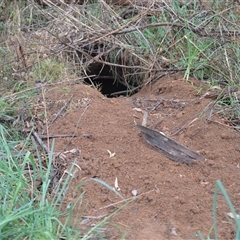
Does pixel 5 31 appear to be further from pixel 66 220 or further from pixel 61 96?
pixel 66 220

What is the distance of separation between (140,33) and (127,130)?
1076 mm

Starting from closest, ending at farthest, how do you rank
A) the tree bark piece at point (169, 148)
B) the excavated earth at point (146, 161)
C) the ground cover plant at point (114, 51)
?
the excavated earth at point (146, 161) < the tree bark piece at point (169, 148) < the ground cover plant at point (114, 51)

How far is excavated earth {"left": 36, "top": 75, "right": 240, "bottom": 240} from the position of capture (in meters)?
2.20

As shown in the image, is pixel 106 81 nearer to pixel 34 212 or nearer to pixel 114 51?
pixel 114 51

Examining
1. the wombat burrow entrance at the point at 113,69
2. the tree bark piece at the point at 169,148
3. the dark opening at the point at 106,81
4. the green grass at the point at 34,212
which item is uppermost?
the green grass at the point at 34,212

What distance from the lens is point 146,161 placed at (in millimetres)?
2584

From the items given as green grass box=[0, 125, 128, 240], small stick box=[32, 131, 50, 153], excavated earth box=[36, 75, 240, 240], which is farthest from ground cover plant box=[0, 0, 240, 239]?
green grass box=[0, 125, 128, 240]

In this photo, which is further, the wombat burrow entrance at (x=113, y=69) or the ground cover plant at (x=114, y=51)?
the wombat burrow entrance at (x=113, y=69)

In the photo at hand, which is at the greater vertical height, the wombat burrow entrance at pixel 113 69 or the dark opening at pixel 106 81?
the wombat burrow entrance at pixel 113 69

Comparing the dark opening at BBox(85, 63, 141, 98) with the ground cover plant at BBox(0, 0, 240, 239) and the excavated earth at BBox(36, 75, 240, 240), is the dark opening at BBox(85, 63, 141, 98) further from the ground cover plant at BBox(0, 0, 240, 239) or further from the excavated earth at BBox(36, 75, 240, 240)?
the excavated earth at BBox(36, 75, 240, 240)

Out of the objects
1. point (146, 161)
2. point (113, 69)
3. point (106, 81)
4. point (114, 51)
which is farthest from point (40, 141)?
point (106, 81)

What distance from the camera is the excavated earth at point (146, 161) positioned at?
2199mm

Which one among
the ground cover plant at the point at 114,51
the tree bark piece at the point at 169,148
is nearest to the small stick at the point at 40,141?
the ground cover plant at the point at 114,51

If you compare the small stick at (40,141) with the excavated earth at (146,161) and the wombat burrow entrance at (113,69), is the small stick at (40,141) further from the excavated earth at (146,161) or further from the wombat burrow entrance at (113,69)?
the wombat burrow entrance at (113,69)
